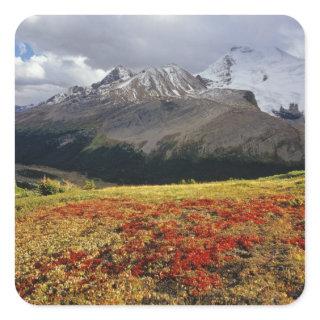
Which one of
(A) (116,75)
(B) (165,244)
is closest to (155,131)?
(A) (116,75)

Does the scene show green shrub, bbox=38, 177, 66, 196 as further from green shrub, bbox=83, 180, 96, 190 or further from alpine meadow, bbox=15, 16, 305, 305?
green shrub, bbox=83, 180, 96, 190

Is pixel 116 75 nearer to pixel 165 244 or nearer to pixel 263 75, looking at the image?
pixel 263 75

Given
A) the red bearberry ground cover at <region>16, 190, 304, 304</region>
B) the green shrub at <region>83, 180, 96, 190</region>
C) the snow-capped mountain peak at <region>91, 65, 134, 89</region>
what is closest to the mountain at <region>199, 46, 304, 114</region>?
the snow-capped mountain peak at <region>91, 65, 134, 89</region>

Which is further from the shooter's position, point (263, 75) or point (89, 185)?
point (89, 185)

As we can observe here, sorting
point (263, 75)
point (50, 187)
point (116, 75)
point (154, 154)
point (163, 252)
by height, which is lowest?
point (163, 252)

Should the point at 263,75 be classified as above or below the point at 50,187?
above
